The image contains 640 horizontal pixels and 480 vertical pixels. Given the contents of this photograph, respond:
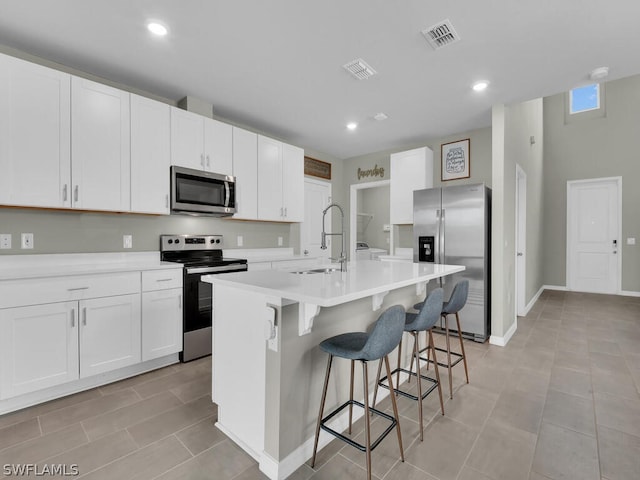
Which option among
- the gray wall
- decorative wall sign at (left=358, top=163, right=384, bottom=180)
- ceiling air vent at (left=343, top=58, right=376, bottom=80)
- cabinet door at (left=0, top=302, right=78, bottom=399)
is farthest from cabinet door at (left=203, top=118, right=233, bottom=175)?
the gray wall

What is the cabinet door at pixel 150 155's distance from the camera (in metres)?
2.86

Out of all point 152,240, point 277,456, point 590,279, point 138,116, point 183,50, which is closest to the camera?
point 277,456

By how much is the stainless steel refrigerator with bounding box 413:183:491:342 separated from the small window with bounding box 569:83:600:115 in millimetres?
4964

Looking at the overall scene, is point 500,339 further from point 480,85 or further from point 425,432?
point 480,85

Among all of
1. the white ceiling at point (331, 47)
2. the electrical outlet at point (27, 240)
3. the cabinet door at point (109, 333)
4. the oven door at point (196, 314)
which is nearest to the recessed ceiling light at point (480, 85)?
the white ceiling at point (331, 47)

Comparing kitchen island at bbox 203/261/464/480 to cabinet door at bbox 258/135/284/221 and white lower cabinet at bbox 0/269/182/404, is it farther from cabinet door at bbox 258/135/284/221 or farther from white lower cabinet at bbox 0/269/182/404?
cabinet door at bbox 258/135/284/221

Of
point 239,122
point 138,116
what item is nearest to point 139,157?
point 138,116

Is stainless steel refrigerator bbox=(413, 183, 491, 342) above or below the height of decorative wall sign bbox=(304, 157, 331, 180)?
below

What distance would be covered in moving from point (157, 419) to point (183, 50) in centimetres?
270

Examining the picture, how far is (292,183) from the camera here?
4379mm

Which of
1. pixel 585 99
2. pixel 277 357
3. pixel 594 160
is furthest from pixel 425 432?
pixel 585 99

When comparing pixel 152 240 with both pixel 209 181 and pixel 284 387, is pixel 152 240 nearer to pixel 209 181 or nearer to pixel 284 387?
pixel 209 181

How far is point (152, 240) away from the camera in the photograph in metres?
3.26

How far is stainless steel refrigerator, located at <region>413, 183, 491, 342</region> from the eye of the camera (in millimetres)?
3566
